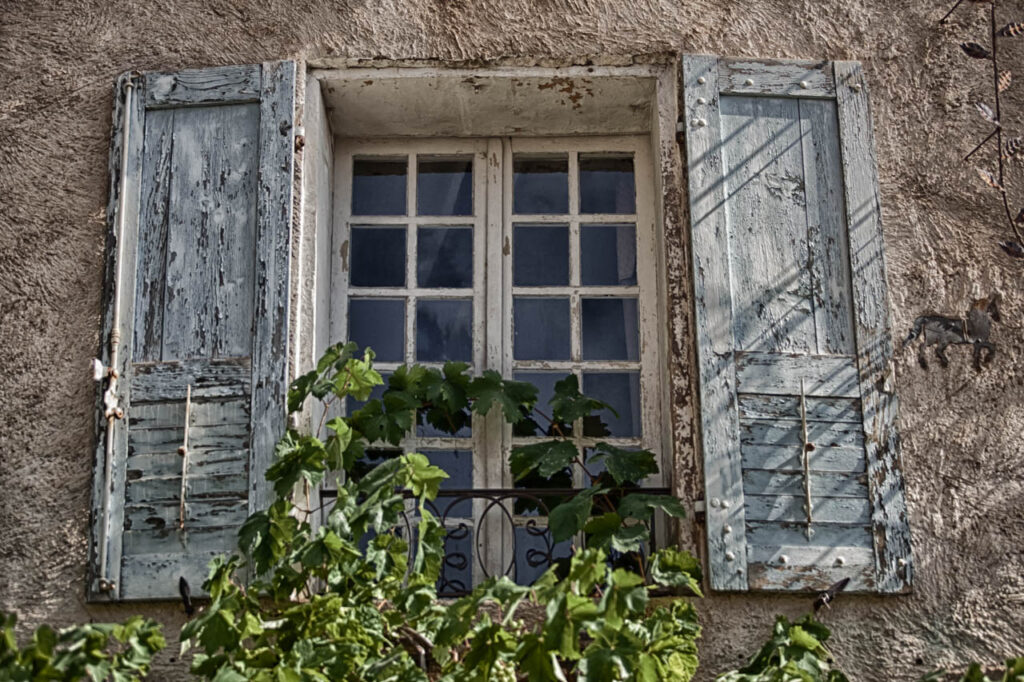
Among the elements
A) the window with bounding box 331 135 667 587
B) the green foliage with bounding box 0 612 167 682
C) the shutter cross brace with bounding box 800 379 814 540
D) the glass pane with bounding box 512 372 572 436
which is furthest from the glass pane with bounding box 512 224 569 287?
the green foliage with bounding box 0 612 167 682

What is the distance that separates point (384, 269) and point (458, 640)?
5.74 feet

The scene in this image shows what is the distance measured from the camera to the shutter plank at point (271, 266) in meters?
4.80

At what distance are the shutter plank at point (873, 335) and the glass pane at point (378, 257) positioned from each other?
60.6 inches

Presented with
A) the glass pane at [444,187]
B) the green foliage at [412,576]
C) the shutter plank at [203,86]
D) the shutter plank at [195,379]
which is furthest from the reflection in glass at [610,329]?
the shutter plank at [203,86]

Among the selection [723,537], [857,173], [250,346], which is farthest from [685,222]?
[250,346]

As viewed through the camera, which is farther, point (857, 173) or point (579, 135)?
point (579, 135)

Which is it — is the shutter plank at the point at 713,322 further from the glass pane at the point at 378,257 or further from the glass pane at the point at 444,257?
the glass pane at the point at 378,257

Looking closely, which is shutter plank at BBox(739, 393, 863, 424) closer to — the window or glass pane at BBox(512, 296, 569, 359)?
the window

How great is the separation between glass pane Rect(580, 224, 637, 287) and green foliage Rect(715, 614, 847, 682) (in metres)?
1.45

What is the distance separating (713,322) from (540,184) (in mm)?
957

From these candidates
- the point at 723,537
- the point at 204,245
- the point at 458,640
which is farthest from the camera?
the point at 204,245

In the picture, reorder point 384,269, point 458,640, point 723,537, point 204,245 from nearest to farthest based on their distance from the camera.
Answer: point 458,640 < point 723,537 < point 204,245 < point 384,269

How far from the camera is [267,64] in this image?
206 inches

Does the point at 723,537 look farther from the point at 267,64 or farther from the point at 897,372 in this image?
the point at 267,64
